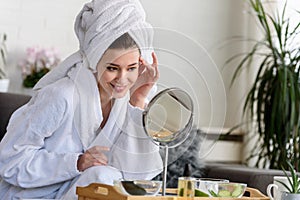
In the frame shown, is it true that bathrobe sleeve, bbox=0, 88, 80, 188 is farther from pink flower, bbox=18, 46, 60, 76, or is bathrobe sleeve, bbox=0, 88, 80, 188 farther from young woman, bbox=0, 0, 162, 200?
pink flower, bbox=18, 46, 60, 76

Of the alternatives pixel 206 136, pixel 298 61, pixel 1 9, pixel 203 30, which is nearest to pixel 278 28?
pixel 298 61

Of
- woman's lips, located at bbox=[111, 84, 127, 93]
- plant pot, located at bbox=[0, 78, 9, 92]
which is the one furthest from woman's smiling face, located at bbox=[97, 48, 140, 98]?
plant pot, located at bbox=[0, 78, 9, 92]

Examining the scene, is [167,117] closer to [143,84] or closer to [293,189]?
[143,84]

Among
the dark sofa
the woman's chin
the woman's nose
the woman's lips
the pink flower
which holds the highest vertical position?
the pink flower

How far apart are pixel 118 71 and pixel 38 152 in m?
0.39

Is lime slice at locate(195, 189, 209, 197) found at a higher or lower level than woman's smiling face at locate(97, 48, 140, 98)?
lower

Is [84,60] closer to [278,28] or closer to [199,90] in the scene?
[199,90]

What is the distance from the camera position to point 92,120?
1.98 meters

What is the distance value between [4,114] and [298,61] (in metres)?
1.53

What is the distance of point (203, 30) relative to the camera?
14.3ft

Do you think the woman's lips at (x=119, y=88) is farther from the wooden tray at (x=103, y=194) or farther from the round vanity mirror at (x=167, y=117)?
the wooden tray at (x=103, y=194)

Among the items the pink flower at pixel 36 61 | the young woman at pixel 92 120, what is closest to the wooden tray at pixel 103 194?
the young woman at pixel 92 120

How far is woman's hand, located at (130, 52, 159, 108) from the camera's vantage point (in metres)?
1.92

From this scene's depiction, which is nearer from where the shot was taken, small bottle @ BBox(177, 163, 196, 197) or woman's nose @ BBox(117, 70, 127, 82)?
small bottle @ BBox(177, 163, 196, 197)
